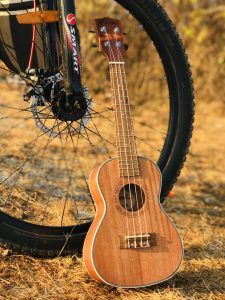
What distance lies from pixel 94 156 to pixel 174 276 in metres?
2.04

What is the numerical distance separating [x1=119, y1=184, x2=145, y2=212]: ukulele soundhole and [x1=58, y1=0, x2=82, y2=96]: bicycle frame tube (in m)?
0.48

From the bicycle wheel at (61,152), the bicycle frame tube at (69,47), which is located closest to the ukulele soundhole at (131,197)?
the bicycle wheel at (61,152)

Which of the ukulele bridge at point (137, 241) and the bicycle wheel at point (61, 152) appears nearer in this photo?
the ukulele bridge at point (137, 241)

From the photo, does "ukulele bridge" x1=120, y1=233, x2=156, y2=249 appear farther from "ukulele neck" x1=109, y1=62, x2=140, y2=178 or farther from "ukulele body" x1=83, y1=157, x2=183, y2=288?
"ukulele neck" x1=109, y1=62, x2=140, y2=178

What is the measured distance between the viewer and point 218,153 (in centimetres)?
532

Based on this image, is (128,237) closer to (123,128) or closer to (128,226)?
(128,226)

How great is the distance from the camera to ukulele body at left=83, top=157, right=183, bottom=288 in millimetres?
2402

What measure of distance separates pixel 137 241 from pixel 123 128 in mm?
501

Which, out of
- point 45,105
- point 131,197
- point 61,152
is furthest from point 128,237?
Answer: point 61,152

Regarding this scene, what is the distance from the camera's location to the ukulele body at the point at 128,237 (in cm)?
240

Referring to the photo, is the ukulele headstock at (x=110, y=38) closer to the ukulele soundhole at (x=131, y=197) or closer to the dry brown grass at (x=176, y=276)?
the ukulele soundhole at (x=131, y=197)

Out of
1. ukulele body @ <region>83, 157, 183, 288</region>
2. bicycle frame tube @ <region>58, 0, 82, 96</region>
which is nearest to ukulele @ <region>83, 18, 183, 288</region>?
ukulele body @ <region>83, 157, 183, 288</region>

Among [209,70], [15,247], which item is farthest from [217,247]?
[209,70]

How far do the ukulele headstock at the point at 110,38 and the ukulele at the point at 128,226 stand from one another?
0.22 metres
